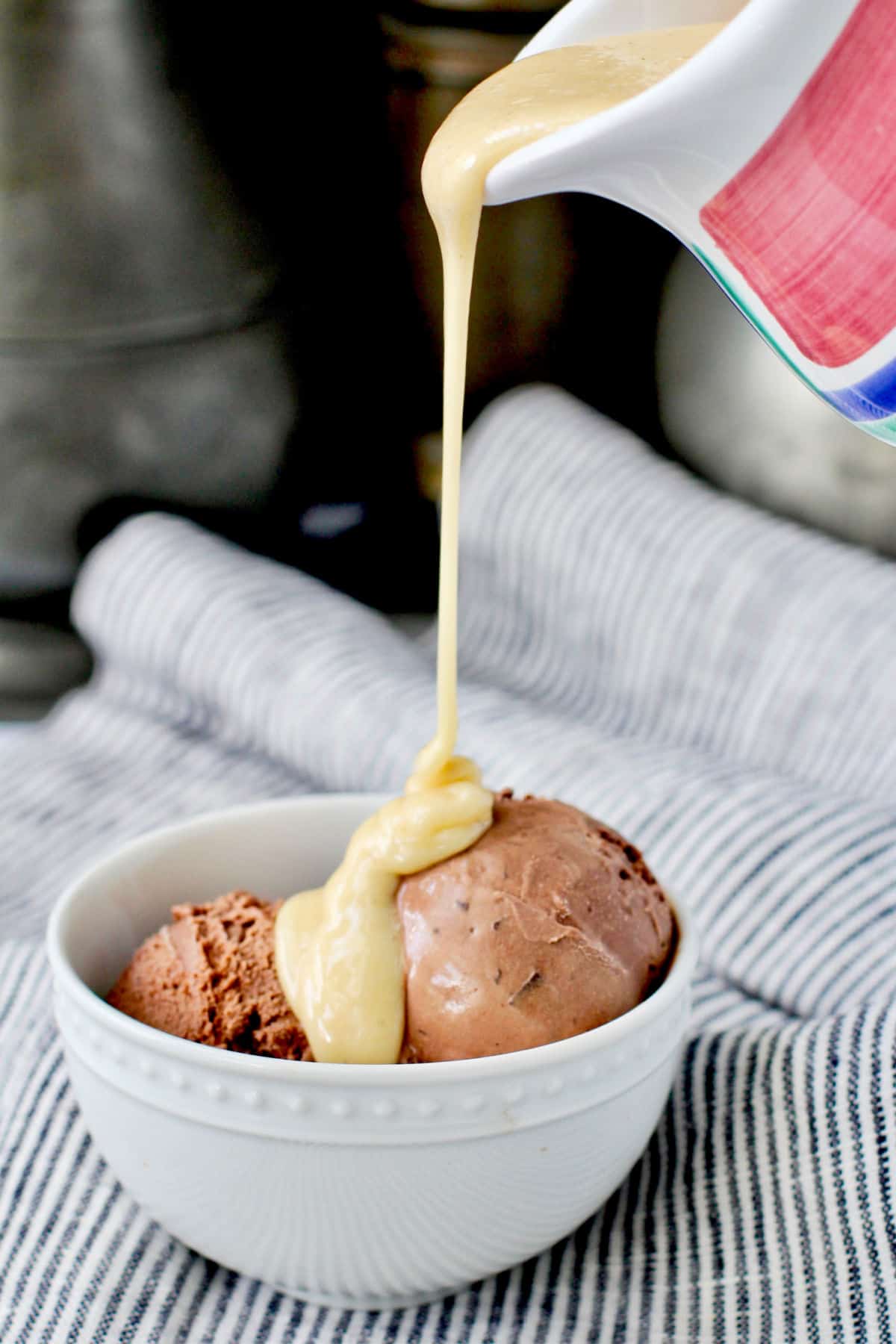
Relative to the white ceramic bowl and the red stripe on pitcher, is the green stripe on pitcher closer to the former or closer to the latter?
the red stripe on pitcher

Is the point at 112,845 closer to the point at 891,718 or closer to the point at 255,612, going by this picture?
the point at 255,612

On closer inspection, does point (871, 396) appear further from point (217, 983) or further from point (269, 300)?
point (269, 300)

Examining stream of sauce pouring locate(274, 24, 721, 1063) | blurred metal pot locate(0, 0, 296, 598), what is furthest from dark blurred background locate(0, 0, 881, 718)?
stream of sauce pouring locate(274, 24, 721, 1063)

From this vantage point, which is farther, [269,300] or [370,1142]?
[269,300]

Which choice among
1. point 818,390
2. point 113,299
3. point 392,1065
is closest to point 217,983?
point 392,1065

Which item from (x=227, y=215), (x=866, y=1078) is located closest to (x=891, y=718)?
(x=866, y=1078)

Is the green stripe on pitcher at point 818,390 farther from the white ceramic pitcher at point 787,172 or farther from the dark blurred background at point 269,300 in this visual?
the dark blurred background at point 269,300
